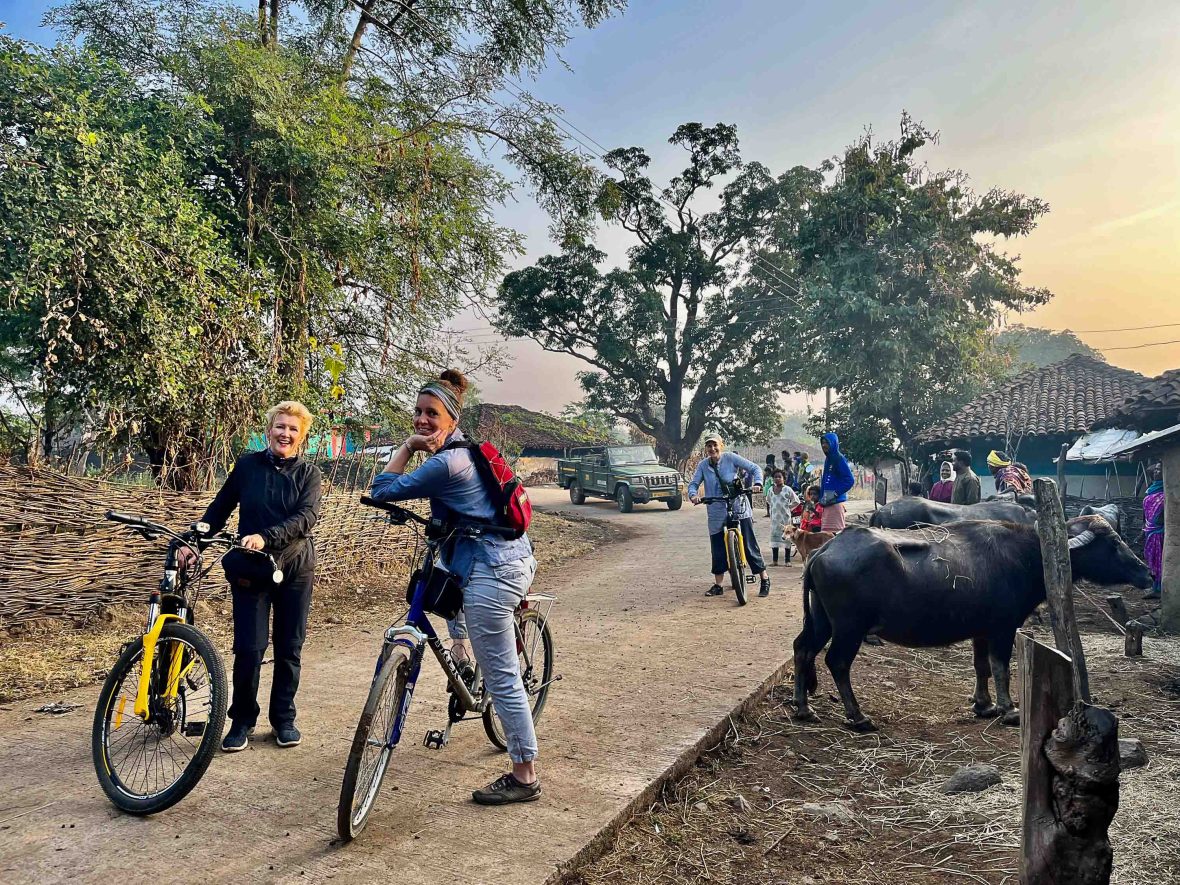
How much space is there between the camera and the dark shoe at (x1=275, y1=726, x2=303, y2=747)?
13.4 ft

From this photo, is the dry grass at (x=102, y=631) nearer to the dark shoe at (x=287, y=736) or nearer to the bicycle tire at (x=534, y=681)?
the dark shoe at (x=287, y=736)

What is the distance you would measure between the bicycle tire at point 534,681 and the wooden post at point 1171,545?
22.3 ft

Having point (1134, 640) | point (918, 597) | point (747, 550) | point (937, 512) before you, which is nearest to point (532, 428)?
point (747, 550)

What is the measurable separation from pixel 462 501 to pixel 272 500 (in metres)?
1.32

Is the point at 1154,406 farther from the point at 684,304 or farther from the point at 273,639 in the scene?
the point at 684,304

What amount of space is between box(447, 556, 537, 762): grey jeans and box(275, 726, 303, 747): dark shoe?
141 cm

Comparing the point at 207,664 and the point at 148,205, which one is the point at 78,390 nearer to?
the point at 148,205

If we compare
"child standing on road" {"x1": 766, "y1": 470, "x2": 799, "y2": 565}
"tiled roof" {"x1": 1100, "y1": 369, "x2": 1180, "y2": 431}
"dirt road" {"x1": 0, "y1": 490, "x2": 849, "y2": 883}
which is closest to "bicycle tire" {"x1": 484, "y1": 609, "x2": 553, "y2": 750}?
"dirt road" {"x1": 0, "y1": 490, "x2": 849, "y2": 883}

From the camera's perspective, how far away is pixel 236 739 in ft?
13.1

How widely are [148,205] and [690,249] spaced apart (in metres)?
28.6

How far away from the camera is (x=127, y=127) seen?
Answer: 27.0 feet

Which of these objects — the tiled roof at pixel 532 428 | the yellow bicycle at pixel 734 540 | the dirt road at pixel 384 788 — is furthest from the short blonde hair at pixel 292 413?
the tiled roof at pixel 532 428

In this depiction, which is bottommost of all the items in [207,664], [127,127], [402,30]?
[207,664]

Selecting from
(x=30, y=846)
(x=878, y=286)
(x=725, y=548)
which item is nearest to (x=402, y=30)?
(x=725, y=548)
